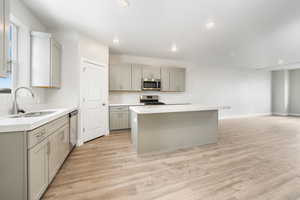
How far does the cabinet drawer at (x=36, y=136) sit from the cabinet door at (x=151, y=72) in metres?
3.63

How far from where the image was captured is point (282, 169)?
2.08 metres

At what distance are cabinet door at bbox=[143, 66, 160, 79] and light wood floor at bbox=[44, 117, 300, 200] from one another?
106 inches

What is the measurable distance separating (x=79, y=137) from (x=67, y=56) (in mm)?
1917

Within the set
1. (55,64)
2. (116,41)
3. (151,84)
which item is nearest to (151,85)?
(151,84)

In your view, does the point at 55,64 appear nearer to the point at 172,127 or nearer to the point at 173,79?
the point at 172,127

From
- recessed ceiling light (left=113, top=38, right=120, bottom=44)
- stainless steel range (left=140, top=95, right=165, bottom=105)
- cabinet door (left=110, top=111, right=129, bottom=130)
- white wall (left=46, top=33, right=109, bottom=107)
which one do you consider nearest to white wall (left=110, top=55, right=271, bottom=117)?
stainless steel range (left=140, top=95, right=165, bottom=105)

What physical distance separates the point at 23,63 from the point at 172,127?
307 cm

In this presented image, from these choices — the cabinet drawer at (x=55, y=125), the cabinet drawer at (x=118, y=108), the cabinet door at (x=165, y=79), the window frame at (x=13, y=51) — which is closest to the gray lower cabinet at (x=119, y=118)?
the cabinet drawer at (x=118, y=108)

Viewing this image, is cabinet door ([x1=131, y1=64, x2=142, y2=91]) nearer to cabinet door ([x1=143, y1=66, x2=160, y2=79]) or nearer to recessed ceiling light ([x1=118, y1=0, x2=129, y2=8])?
cabinet door ([x1=143, y1=66, x2=160, y2=79])

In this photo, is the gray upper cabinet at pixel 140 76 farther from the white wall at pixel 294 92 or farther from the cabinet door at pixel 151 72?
the white wall at pixel 294 92

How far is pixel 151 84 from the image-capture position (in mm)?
4828

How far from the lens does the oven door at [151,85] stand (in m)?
4.75

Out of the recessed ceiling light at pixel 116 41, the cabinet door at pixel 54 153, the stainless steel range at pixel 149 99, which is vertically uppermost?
the recessed ceiling light at pixel 116 41

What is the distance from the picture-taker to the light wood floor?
1.57 m
